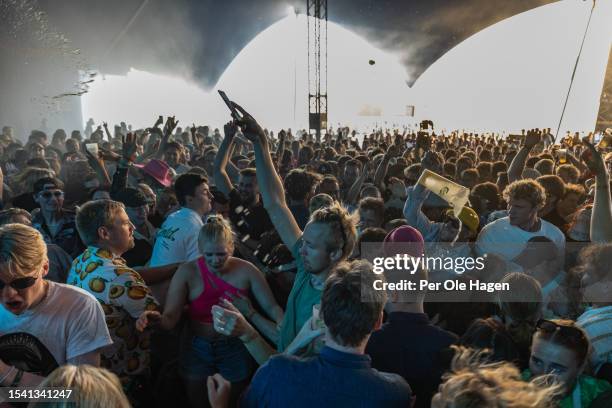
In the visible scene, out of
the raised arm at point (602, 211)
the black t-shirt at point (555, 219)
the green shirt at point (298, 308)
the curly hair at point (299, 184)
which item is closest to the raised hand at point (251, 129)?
the green shirt at point (298, 308)

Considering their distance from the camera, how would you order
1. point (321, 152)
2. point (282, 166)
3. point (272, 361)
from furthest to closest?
point (321, 152)
point (282, 166)
point (272, 361)

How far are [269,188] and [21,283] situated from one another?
1367mm

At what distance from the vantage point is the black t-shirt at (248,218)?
14.2ft

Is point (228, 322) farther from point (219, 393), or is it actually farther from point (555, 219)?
point (555, 219)

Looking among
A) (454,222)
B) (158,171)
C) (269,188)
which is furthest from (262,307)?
(158,171)

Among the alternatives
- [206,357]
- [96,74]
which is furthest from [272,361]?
[96,74]

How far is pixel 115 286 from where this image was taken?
7.85 ft

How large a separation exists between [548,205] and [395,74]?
1924 cm

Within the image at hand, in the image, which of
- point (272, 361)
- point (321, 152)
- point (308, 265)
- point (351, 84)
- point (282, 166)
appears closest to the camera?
point (272, 361)

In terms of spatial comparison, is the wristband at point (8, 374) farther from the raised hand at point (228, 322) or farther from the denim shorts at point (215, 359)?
the denim shorts at point (215, 359)

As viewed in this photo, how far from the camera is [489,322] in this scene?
2.03 meters

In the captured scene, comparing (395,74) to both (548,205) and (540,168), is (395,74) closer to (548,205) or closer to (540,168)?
(540,168)

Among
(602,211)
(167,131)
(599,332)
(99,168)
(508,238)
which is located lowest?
(599,332)

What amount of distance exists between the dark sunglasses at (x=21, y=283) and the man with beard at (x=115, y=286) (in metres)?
0.52
